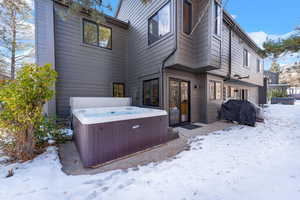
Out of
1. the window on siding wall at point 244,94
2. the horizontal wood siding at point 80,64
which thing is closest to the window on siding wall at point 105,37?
the horizontal wood siding at point 80,64

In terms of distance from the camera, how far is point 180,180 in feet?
6.21

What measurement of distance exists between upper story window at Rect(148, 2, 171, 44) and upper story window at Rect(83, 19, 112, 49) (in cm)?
224

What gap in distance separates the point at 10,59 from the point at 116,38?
22.2 feet

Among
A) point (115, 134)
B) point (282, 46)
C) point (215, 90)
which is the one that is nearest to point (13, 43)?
point (115, 134)

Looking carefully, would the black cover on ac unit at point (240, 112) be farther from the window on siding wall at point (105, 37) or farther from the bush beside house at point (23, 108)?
the bush beside house at point (23, 108)

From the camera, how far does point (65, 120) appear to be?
5156 millimetres

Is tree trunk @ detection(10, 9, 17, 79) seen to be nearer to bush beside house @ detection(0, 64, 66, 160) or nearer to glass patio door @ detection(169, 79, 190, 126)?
bush beside house @ detection(0, 64, 66, 160)

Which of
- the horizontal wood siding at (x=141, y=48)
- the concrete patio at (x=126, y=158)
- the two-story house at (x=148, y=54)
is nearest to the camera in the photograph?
the concrete patio at (x=126, y=158)

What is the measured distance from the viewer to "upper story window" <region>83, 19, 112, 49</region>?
5734 mm

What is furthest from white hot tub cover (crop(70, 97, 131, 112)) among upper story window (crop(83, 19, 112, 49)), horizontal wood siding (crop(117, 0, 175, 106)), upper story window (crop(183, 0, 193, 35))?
upper story window (crop(183, 0, 193, 35))

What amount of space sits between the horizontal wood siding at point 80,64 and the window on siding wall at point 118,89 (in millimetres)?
231

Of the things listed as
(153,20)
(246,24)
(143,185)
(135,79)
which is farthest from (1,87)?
(246,24)

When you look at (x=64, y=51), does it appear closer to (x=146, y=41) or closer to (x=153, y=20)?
(x=146, y=41)

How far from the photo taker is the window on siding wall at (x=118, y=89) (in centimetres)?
659
